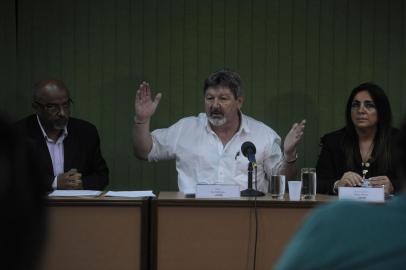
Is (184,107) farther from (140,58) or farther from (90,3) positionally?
(90,3)

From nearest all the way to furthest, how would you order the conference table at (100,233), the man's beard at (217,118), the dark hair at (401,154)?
the dark hair at (401,154), the conference table at (100,233), the man's beard at (217,118)

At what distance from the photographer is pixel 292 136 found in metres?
3.81

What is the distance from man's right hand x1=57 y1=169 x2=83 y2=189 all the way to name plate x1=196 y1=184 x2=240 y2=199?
3.03 feet

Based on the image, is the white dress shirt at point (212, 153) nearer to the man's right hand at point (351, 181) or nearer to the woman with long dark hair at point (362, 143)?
the woman with long dark hair at point (362, 143)

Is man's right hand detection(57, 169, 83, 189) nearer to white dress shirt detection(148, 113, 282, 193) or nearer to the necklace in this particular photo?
white dress shirt detection(148, 113, 282, 193)

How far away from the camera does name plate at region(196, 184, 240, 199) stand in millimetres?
3398

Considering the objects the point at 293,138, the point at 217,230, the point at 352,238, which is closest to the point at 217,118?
the point at 293,138

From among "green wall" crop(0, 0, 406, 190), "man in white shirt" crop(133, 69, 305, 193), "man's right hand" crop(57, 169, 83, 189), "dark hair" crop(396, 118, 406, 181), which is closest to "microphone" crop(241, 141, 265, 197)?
"man in white shirt" crop(133, 69, 305, 193)

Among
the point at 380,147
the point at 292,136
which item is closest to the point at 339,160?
the point at 380,147

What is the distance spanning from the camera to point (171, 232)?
3348 mm

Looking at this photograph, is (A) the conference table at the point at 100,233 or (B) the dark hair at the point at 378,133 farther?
(B) the dark hair at the point at 378,133

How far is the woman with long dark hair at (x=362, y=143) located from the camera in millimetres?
4102

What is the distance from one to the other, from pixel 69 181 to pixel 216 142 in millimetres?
965

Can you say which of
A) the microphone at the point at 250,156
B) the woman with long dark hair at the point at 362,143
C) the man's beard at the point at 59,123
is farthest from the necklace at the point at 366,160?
the man's beard at the point at 59,123
